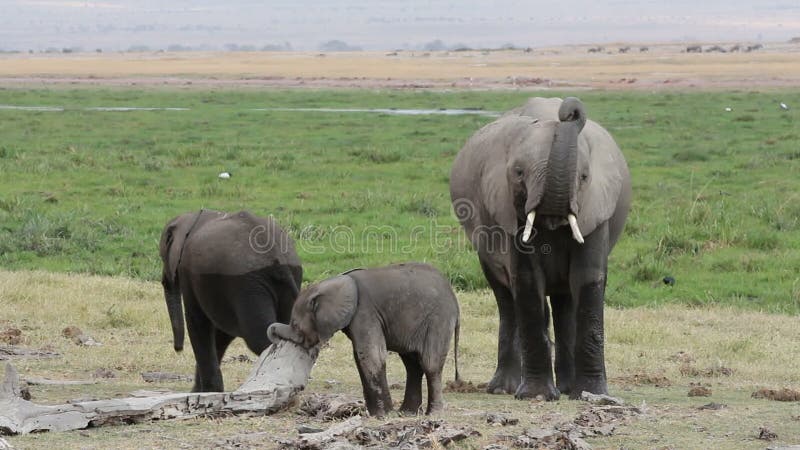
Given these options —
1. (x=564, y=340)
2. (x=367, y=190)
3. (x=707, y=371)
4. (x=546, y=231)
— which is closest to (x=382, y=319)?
(x=546, y=231)

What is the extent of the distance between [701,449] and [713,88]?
43.7 m

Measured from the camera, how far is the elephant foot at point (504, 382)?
9461 mm

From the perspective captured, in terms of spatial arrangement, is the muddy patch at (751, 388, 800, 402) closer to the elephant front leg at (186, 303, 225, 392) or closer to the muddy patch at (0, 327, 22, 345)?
the elephant front leg at (186, 303, 225, 392)

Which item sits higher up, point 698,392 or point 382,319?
point 382,319

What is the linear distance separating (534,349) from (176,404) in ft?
8.80

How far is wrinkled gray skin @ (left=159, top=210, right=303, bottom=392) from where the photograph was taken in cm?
830

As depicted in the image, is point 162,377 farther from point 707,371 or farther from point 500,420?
point 707,371

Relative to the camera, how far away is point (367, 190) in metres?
20.7

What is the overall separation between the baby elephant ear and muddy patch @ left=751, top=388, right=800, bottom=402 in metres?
3.01

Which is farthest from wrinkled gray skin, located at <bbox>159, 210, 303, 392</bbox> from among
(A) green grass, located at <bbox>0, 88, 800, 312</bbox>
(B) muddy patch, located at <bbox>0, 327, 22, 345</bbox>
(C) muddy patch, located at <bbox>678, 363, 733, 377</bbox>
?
(C) muddy patch, located at <bbox>678, 363, 733, 377</bbox>

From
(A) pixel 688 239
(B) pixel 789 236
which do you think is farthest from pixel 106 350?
(B) pixel 789 236

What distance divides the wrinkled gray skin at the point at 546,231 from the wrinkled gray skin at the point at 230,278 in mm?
1451

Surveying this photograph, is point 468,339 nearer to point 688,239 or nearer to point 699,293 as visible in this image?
point 699,293

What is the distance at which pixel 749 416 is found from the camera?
761 centimetres
